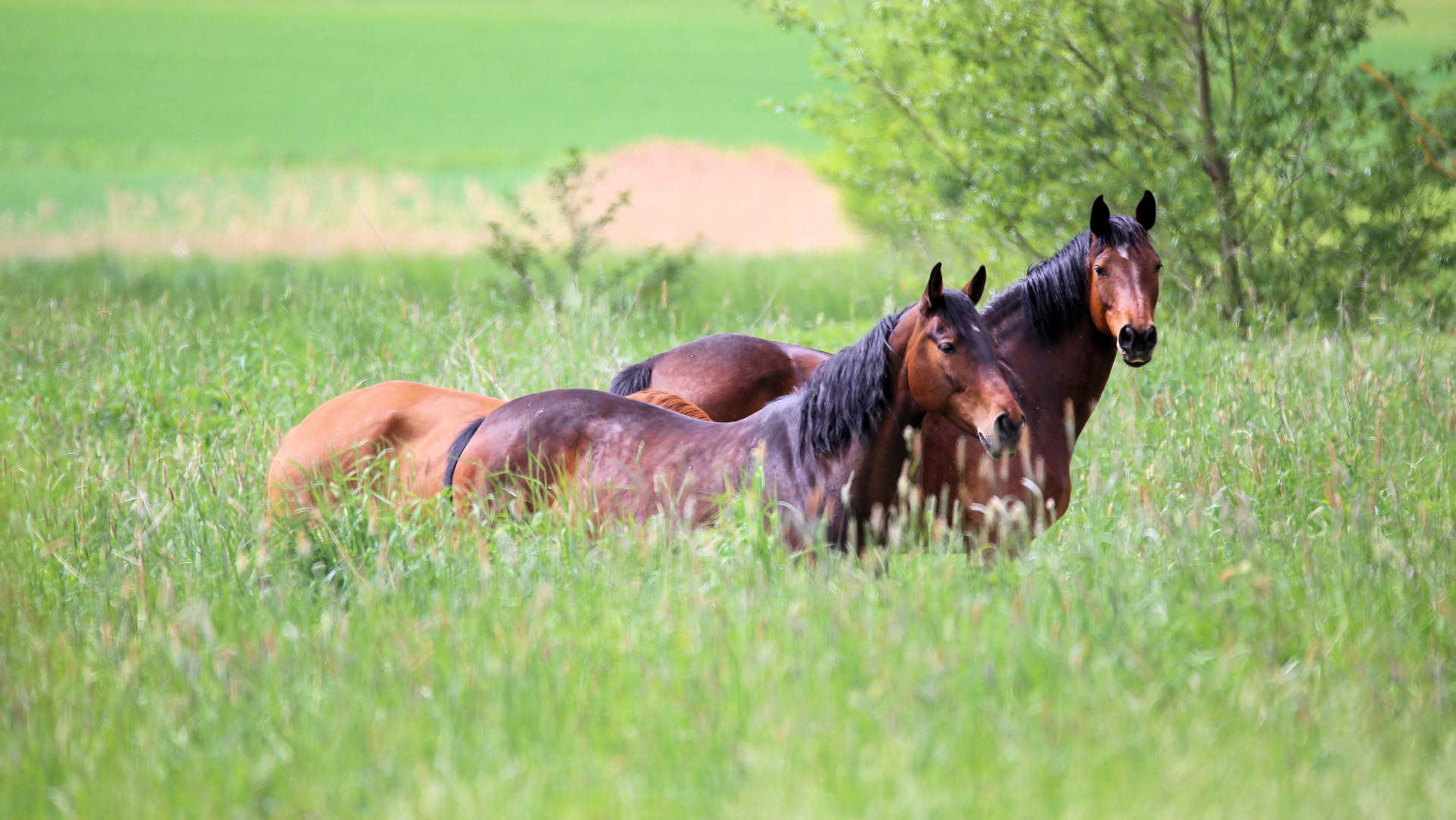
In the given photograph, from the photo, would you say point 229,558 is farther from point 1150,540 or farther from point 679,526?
point 1150,540

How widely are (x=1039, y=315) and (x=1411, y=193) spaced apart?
632 centimetres

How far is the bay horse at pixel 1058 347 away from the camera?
500 centimetres

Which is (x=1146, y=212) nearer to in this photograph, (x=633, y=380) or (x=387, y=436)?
(x=633, y=380)

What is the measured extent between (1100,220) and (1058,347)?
64cm

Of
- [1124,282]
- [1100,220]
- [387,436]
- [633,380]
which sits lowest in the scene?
[387,436]

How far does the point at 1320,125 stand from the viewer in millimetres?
9539

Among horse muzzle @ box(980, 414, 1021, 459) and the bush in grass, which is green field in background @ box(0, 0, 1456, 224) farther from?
horse muzzle @ box(980, 414, 1021, 459)

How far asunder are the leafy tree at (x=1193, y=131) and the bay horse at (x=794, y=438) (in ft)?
18.6

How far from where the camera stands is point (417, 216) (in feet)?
72.2

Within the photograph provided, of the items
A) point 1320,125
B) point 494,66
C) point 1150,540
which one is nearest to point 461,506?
point 1150,540

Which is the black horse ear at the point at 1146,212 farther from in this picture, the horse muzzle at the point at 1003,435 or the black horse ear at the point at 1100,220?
the horse muzzle at the point at 1003,435

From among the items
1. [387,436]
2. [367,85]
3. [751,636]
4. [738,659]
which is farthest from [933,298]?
[367,85]

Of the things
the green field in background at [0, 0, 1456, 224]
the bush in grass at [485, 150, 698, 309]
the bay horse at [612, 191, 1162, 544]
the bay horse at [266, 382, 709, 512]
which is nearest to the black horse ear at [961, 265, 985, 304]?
the bay horse at [612, 191, 1162, 544]

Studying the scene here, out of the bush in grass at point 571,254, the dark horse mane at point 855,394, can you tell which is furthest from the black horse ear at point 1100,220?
the bush in grass at point 571,254
